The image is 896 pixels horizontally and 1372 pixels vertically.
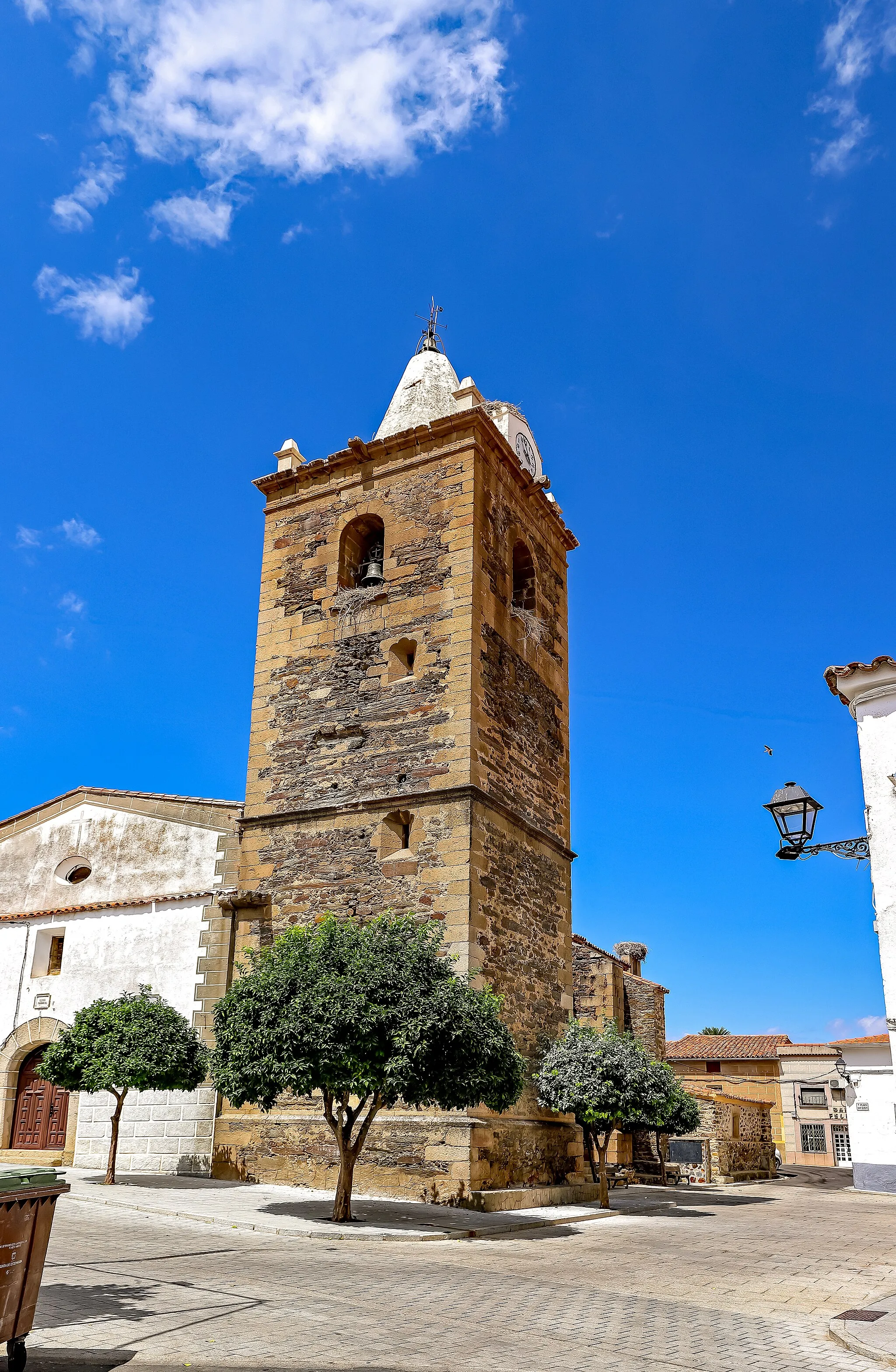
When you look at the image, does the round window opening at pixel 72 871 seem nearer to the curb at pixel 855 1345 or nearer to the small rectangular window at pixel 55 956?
the small rectangular window at pixel 55 956

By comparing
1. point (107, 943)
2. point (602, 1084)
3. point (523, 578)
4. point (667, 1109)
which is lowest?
point (667, 1109)

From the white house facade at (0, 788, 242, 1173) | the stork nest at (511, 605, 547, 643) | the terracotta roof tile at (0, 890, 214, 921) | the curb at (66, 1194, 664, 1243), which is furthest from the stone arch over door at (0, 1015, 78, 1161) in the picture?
the stork nest at (511, 605, 547, 643)

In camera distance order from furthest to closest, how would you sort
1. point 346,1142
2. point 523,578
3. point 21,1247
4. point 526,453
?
1. point 526,453
2. point 523,578
3. point 346,1142
4. point 21,1247

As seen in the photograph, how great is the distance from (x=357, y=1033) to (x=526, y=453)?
505 inches

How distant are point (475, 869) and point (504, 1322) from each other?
27.7ft

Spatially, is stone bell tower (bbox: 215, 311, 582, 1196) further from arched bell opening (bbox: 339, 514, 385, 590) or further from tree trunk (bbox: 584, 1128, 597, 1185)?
tree trunk (bbox: 584, 1128, 597, 1185)

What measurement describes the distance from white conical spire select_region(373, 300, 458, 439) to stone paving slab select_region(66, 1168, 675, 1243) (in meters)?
12.6

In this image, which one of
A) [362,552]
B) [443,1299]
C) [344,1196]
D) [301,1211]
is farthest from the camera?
[362,552]

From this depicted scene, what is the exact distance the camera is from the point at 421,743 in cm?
1620

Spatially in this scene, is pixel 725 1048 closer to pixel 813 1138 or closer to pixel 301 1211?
pixel 813 1138

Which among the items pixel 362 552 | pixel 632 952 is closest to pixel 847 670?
pixel 362 552

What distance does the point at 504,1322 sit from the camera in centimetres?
679

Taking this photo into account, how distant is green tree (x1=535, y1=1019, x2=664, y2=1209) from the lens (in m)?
15.0

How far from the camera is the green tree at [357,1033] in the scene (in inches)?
460
